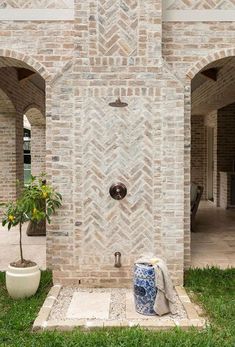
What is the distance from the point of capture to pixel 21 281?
16.1 feet

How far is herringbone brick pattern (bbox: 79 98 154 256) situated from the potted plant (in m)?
0.55

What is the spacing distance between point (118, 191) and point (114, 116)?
0.97 metres

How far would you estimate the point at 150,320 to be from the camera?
436 centimetres

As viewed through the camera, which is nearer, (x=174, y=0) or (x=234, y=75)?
(x=174, y=0)

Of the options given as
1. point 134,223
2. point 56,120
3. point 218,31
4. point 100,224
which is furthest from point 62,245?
point 218,31

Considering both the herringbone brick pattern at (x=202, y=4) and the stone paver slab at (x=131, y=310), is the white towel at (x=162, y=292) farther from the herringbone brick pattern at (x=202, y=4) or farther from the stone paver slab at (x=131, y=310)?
the herringbone brick pattern at (x=202, y=4)

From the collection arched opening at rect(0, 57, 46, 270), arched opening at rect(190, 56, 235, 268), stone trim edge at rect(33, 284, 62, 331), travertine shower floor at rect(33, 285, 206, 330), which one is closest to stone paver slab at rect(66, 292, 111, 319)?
travertine shower floor at rect(33, 285, 206, 330)

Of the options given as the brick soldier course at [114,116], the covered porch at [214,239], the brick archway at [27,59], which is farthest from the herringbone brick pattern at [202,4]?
the covered porch at [214,239]

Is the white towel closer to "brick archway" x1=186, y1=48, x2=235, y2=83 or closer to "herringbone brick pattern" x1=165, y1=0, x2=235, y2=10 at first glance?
"brick archway" x1=186, y1=48, x2=235, y2=83

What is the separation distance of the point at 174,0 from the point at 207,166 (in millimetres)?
9201

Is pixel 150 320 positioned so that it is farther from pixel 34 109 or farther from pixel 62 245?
pixel 34 109

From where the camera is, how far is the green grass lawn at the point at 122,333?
379cm

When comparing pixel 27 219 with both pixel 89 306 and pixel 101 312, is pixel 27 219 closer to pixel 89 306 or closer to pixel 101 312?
pixel 89 306

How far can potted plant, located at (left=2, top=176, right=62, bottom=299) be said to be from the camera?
4922mm
